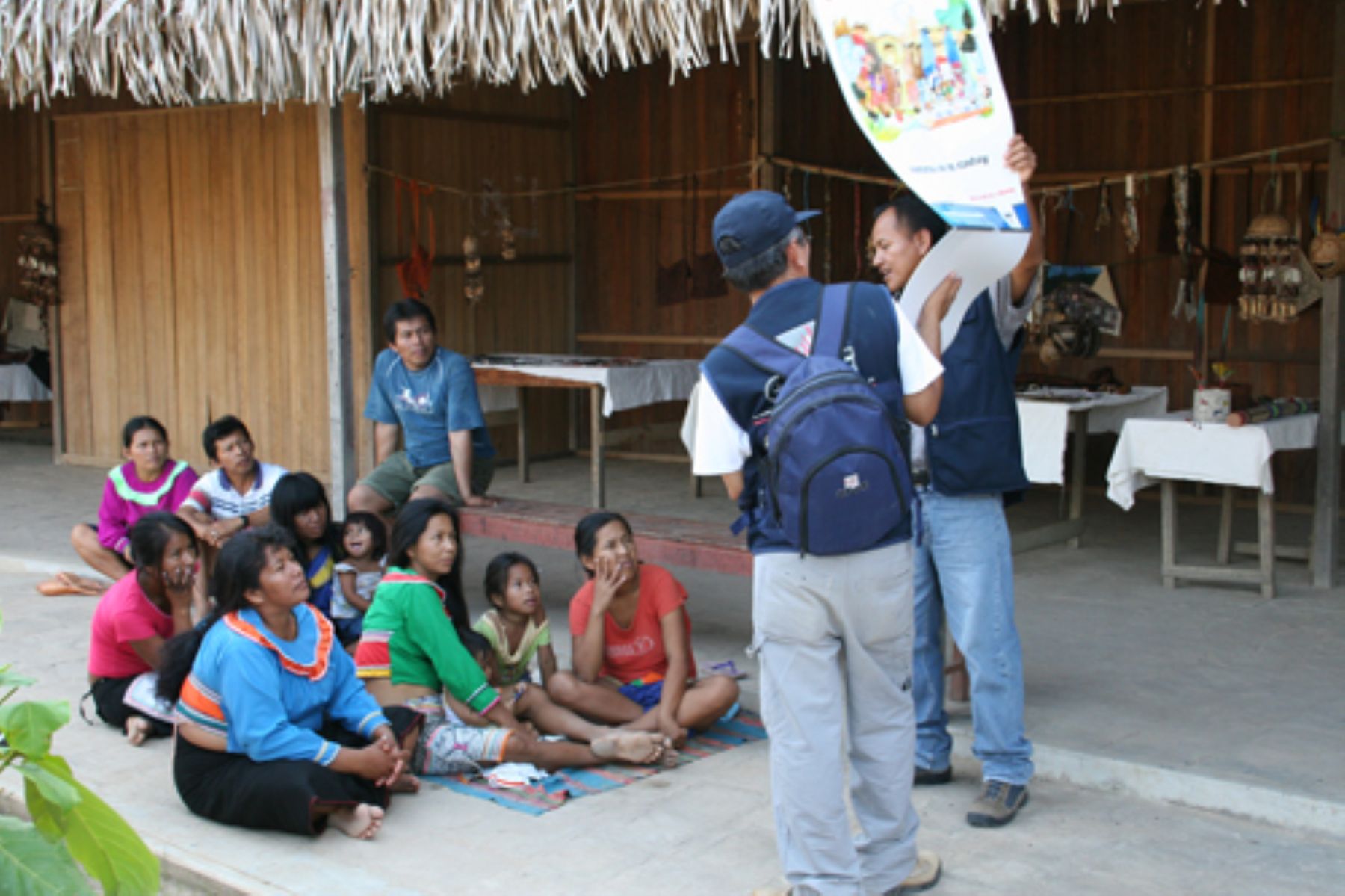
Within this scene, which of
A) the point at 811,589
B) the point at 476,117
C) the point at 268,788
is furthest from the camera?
the point at 476,117

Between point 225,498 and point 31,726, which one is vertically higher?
point 31,726

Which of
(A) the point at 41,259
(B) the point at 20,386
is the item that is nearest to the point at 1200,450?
(A) the point at 41,259

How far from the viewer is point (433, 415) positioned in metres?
6.49

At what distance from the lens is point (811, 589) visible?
325 cm

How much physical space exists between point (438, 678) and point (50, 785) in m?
3.07

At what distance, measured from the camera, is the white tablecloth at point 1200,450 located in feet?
21.1

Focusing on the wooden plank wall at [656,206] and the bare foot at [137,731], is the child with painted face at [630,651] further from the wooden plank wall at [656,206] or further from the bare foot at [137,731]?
the wooden plank wall at [656,206]

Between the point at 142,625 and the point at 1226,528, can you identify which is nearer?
the point at 142,625

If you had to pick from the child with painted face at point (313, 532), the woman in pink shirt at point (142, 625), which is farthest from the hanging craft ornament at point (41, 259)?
the woman in pink shirt at point (142, 625)

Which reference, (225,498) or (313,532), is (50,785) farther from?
(225,498)


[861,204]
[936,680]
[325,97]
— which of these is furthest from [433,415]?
[861,204]

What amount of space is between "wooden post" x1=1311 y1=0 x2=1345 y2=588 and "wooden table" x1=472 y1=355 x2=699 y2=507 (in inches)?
145

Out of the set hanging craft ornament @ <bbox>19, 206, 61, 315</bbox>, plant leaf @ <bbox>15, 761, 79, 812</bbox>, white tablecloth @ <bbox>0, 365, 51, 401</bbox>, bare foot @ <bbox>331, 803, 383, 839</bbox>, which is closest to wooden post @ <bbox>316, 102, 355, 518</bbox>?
bare foot @ <bbox>331, 803, 383, 839</bbox>

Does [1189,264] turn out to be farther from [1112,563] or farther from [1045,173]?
[1112,563]
